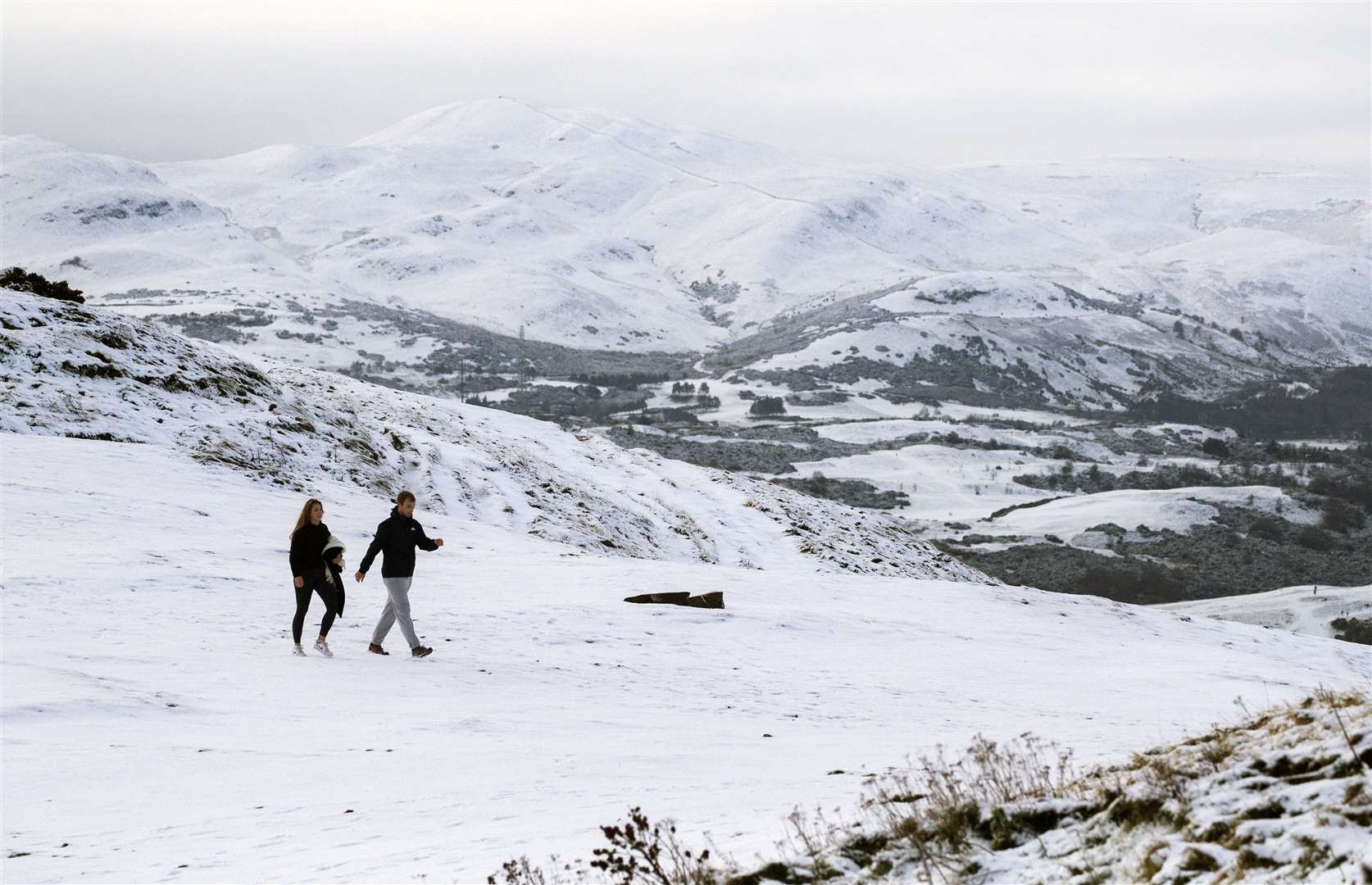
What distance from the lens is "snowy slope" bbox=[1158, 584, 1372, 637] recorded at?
6500 centimetres

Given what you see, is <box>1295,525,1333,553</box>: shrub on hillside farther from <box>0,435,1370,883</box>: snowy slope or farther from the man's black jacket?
the man's black jacket

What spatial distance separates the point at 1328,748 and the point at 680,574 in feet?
57.6

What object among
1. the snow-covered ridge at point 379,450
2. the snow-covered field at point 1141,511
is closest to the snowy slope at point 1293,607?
the snow-covered field at point 1141,511

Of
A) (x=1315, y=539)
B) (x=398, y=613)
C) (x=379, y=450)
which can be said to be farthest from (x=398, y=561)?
(x=1315, y=539)

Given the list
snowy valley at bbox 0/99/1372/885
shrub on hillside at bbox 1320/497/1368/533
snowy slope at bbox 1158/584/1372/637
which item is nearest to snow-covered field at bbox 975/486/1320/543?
shrub on hillside at bbox 1320/497/1368/533

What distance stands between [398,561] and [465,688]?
6.02ft

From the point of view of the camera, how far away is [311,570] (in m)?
13.7

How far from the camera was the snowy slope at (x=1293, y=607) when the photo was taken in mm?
65000

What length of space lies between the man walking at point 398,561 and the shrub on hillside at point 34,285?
86.7 feet

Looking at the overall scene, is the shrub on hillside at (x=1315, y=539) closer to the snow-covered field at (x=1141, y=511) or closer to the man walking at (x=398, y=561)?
the snow-covered field at (x=1141, y=511)

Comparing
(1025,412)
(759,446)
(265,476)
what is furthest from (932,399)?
(265,476)

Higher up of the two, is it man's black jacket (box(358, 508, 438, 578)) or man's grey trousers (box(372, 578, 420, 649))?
man's black jacket (box(358, 508, 438, 578))

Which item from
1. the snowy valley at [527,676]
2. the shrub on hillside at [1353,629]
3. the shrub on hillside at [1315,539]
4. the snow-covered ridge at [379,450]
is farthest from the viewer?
the shrub on hillside at [1315,539]

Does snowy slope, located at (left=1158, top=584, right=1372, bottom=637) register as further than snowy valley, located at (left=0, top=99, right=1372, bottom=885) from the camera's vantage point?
Yes
